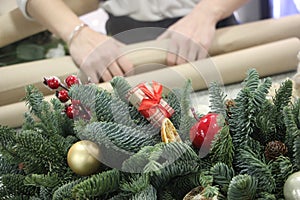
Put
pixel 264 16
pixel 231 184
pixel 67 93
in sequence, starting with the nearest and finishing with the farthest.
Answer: pixel 231 184 → pixel 67 93 → pixel 264 16

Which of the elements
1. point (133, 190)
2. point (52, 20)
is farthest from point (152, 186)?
point (52, 20)

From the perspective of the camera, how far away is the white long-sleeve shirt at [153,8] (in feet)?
3.03

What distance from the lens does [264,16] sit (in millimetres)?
1494

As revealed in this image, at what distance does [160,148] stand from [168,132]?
0.10 feet

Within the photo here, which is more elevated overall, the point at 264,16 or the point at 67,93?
the point at 67,93

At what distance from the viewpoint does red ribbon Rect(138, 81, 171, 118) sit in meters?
0.41

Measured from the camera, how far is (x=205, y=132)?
399mm

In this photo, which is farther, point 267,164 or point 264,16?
point 264,16

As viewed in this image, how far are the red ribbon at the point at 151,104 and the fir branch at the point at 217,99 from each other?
4 cm

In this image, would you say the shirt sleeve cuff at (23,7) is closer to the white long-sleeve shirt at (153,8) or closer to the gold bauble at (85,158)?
the white long-sleeve shirt at (153,8)

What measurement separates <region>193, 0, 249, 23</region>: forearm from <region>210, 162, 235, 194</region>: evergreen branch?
550mm

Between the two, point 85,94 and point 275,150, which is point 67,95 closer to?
point 85,94

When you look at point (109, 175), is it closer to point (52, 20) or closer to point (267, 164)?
point (267, 164)

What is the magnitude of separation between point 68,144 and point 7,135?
2.7 inches
